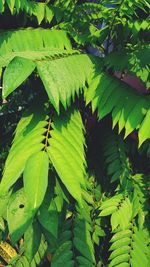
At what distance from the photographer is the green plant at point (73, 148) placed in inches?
42.0

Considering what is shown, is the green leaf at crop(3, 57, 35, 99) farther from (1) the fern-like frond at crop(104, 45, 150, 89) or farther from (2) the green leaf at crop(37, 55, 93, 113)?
(1) the fern-like frond at crop(104, 45, 150, 89)

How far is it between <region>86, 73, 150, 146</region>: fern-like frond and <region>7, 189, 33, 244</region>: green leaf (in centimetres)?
55

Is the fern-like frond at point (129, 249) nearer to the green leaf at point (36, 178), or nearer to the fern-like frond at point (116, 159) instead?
the fern-like frond at point (116, 159)

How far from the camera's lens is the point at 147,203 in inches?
64.1

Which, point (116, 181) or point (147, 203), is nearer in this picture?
point (147, 203)

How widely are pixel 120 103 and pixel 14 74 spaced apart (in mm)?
563

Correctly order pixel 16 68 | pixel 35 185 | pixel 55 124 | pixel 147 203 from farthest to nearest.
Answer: pixel 147 203, pixel 55 124, pixel 16 68, pixel 35 185

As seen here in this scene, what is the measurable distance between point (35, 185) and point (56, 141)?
10.5 inches

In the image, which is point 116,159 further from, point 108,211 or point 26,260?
point 26,260

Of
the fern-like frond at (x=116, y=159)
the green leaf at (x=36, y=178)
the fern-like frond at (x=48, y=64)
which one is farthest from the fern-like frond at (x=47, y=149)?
the fern-like frond at (x=116, y=159)

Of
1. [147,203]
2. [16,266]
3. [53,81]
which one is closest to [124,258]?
[147,203]

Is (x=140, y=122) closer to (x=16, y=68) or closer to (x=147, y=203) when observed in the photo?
(x=147, y=203)

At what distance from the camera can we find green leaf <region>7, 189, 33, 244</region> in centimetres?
94

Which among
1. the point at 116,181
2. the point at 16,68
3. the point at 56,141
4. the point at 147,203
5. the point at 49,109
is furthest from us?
the point at 116,181
